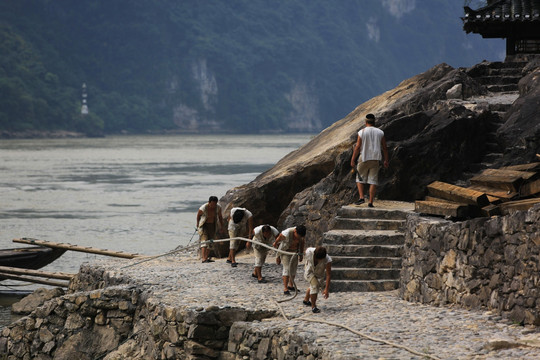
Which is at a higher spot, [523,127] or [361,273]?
[523,127]

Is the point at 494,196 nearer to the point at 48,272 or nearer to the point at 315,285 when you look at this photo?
the point at 315,285

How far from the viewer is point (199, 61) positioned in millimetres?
153000

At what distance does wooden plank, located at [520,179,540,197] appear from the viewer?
10508mm

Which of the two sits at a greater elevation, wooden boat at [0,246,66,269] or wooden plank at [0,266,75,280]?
wooden boat at [0,246,66,269]

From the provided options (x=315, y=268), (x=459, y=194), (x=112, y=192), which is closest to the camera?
(x=459, y=194)

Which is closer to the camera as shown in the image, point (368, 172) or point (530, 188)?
point (530, 188)

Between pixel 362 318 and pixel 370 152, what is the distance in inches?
153

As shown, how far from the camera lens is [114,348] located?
541 inches

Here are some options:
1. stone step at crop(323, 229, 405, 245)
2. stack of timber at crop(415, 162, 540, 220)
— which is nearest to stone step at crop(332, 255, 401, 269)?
stone step at crop(323, 229, 405, 245)

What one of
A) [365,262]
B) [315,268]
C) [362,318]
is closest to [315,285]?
[315,268]

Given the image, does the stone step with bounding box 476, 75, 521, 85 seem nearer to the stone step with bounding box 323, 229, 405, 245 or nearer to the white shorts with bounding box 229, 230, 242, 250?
the white shorts with bounding box 229, 230, 242, 250

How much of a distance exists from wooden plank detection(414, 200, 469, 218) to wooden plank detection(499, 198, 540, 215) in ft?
1.55

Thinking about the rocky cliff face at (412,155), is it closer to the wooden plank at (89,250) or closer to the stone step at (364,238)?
the stone step at (364,238)

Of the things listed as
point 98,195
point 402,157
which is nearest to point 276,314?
point 402,157
